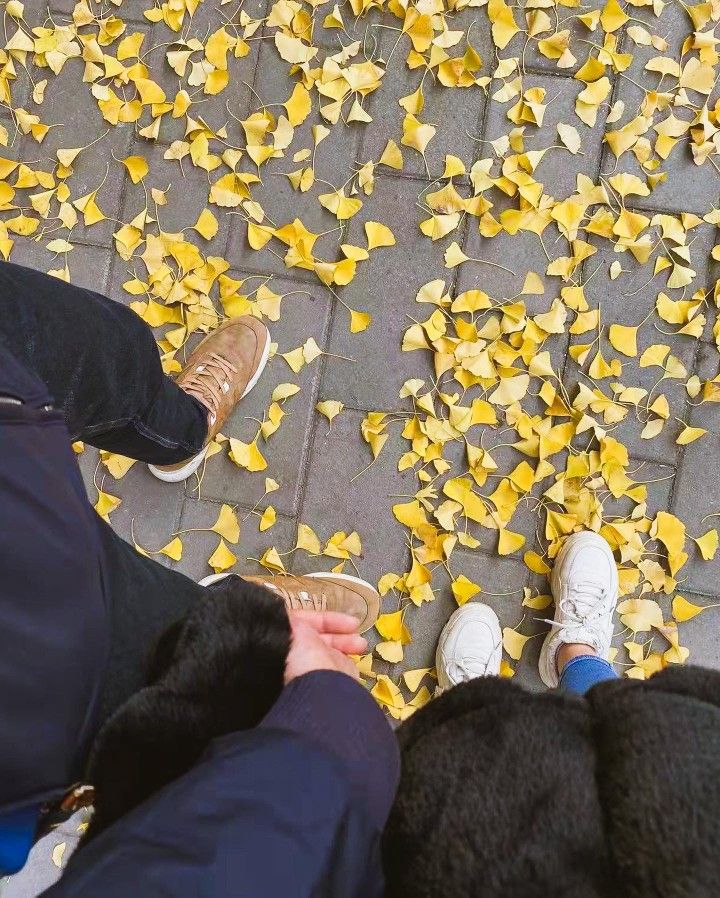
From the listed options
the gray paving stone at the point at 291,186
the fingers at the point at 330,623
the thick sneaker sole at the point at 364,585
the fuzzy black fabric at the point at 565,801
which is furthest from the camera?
the gray paving stone at the point at 291,186

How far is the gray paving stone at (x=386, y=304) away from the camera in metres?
1.80

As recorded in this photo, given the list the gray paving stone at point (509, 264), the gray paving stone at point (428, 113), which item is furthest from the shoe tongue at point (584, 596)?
the gray paving stone at point (428, 113)

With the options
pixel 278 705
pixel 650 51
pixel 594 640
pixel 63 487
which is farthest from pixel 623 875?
pixel 650 51

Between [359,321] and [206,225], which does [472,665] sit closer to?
[359,321]

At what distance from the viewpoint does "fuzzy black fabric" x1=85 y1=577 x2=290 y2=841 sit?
0.80 metres

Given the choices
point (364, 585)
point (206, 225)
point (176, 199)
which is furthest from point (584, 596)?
point (176, 199)

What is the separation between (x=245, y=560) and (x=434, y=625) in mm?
540

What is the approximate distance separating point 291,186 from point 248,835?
1640mm

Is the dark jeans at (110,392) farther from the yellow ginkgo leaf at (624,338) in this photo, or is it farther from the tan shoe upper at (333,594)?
the yellow ginkgo leaf at (624,338)

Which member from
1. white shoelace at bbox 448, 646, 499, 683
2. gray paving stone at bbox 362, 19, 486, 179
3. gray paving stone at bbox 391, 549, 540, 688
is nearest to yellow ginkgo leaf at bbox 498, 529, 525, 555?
gray paving stone at bbox 391, 549, 540, 688

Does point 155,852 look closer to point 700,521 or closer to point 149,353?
point 149,353

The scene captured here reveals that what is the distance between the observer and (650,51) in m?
1.75

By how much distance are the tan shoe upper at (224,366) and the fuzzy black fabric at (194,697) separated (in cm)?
88

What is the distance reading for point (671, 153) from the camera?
1748 millimetres
